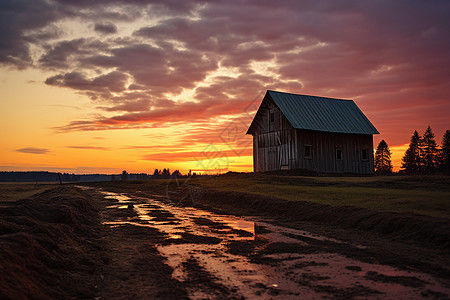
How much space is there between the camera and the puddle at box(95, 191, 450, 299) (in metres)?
5.94

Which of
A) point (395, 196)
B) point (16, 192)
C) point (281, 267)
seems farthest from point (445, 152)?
point (281, 267)

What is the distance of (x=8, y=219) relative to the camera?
1034cm

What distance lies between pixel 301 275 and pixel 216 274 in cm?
157

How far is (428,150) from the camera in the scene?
72062 mm

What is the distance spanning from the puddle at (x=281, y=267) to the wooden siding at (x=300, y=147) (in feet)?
86.6

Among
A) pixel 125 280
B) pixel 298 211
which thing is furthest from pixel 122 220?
pixel 125 280

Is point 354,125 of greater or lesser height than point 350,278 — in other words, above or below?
above

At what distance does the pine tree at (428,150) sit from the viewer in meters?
71.0

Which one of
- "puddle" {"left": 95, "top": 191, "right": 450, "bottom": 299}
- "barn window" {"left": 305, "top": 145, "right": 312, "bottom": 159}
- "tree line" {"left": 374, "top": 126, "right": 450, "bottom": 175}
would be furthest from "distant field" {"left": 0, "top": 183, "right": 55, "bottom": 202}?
"tree line" {"left": 374, "top": 126, "right": 450, "bottom": 175}

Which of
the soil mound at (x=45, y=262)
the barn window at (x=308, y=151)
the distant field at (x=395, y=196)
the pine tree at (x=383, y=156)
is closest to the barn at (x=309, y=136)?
the barn window at (x=308, y=151)

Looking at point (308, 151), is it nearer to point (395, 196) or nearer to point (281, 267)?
point (395, 196)

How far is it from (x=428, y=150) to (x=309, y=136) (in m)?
45.2

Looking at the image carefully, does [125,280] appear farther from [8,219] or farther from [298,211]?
[298,211]

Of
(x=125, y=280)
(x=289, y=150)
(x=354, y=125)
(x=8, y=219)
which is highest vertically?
(x=354, y=125)
